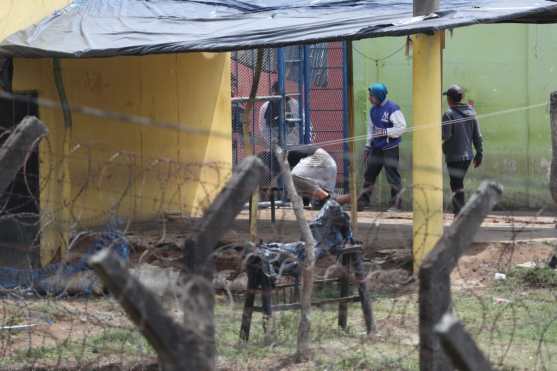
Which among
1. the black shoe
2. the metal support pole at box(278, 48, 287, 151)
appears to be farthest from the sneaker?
the black shoe

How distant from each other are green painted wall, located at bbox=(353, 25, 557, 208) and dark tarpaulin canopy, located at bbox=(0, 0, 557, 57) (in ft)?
14.0

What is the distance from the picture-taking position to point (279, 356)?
6660mm

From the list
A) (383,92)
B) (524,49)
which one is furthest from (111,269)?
(524,49)

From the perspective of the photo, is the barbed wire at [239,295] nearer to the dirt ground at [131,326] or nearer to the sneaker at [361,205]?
the dirt ground at [131,326]

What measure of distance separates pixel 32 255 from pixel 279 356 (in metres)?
4.59

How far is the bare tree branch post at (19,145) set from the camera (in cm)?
448

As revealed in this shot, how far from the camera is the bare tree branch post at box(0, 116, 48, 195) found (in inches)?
177

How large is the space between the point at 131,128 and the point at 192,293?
9.00 m

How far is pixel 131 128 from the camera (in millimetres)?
12273

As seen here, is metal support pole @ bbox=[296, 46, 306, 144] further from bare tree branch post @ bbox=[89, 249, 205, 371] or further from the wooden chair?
bare tree branch post @ bbox=[89, 249, 205, 371]

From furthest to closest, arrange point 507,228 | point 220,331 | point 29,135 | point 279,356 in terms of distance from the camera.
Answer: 1. point 507,228
2. point 220,331
3. point 279,356
4. point 29,135

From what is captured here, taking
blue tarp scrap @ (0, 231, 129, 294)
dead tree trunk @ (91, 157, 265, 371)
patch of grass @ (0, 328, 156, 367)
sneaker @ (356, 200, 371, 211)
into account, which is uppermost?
dead tree trunk @ (91, 157, 265, 371)

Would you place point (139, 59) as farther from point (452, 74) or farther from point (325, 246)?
point (325, 246)

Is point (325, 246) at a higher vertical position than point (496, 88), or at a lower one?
lower
